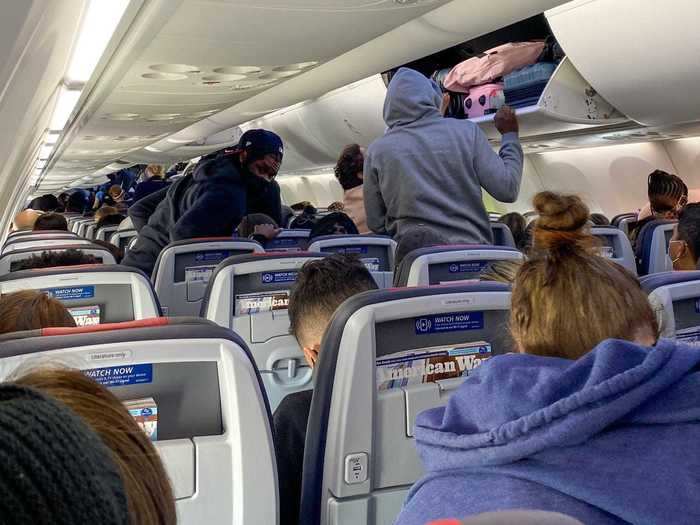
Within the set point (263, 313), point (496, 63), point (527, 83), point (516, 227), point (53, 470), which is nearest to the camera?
point (53, 470)

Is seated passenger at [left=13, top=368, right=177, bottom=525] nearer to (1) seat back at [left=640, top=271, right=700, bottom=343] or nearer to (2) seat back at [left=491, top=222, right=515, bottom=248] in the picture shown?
(1) seat back at [left=640, top=271, right=700, bottom=343]

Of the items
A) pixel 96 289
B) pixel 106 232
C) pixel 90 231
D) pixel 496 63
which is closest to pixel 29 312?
pixel 96 289

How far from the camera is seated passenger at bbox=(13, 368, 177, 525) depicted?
0.64 meters

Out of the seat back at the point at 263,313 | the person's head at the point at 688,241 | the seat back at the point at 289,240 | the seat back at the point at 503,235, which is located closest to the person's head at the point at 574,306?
the seat back at the point at 263,313

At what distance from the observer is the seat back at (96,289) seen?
294cm

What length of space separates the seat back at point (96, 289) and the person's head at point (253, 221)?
2.80 m

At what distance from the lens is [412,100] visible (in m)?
4.46

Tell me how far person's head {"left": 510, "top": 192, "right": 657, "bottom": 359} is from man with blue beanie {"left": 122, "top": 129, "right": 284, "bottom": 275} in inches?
141

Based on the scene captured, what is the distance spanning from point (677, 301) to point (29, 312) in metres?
1.83

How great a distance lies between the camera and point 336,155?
14.3 metres

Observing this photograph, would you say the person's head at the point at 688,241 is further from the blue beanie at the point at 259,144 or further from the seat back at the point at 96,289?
the blue beanie at the point at 259,144

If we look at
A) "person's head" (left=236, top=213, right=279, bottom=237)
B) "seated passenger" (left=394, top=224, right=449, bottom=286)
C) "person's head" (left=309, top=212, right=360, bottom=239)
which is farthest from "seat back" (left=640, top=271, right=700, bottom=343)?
"person's head" (left=236, top=213, right=279, bottom=237)

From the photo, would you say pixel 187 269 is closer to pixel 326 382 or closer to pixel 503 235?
pixel 326 382

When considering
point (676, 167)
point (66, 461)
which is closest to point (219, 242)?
point (66, 461)
